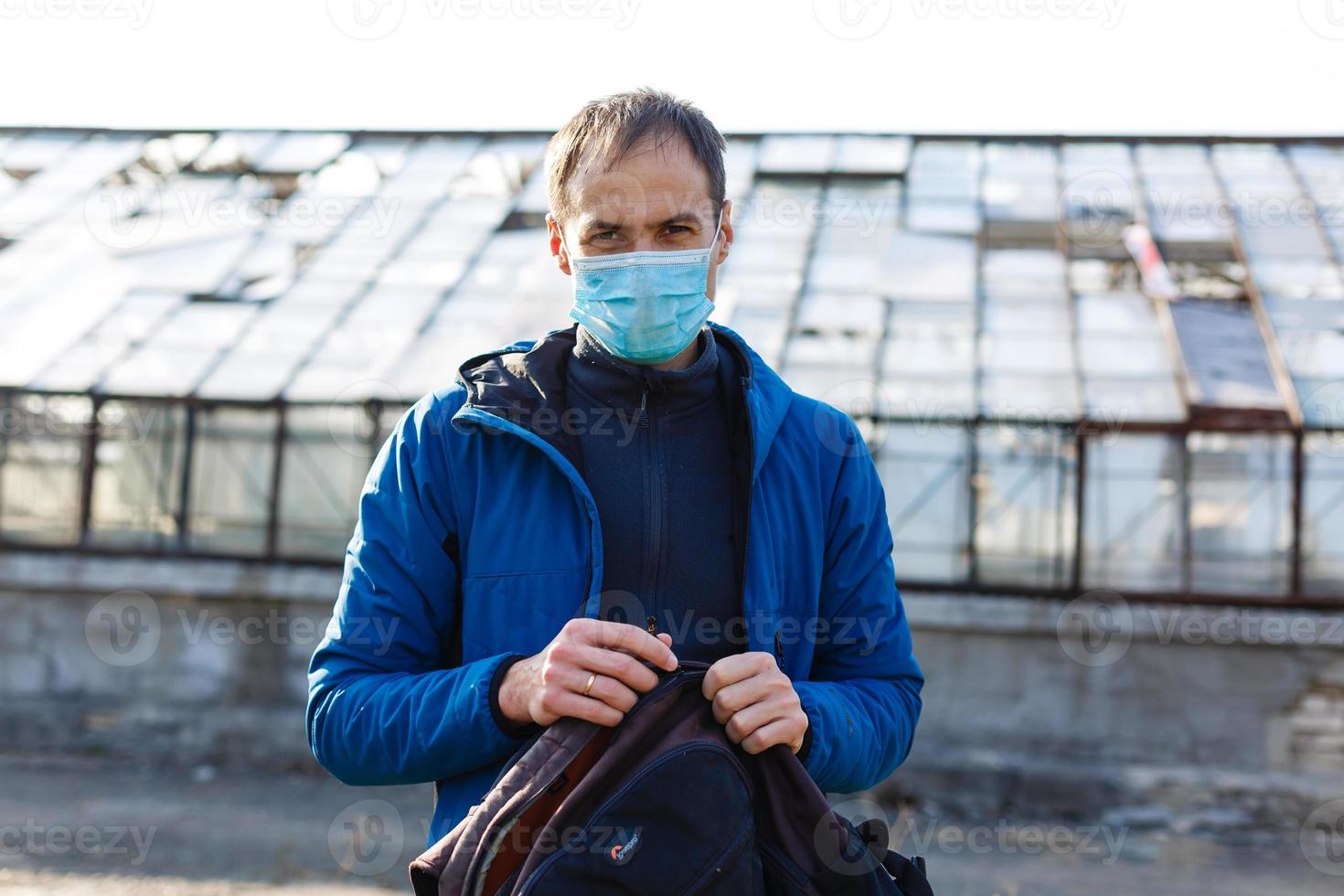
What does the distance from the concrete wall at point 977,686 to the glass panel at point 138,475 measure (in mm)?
300

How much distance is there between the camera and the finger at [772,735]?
5.56 ft

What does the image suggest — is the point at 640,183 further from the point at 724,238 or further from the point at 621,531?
the point at 621,531

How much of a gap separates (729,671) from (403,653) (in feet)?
1.89

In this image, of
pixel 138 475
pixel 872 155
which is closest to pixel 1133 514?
pixel 872 155

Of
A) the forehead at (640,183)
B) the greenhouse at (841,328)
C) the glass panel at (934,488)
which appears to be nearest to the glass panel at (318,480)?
the greenhouse at (841,328)

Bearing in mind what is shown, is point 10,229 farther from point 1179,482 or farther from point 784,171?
point 1179,482

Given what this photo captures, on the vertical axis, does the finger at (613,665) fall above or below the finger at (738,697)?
above

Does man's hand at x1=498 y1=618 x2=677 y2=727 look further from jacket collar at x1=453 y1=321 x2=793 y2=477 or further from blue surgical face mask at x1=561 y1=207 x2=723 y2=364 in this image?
blue surgical face mask at x1=561 y1=207 x2=723 y2=364

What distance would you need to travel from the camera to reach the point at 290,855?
7.20 m

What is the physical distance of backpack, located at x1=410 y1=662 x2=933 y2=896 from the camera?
159 centimetres

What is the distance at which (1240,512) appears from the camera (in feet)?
28.8

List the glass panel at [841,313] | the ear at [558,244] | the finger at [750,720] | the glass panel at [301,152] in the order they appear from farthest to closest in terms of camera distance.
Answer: the glass panel at [301,152] < the glass panel at [841,313] < the ear at [558,244] < the finger at [750,720]

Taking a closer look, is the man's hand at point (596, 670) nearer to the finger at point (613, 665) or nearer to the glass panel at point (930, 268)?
the finger at point (613, 665)

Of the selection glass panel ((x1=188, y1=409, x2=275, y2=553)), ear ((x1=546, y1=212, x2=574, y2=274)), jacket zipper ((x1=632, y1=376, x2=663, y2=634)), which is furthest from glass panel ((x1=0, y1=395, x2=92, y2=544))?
jacket zipper ((x1=632, y1=376, x2=663, y2=634))
